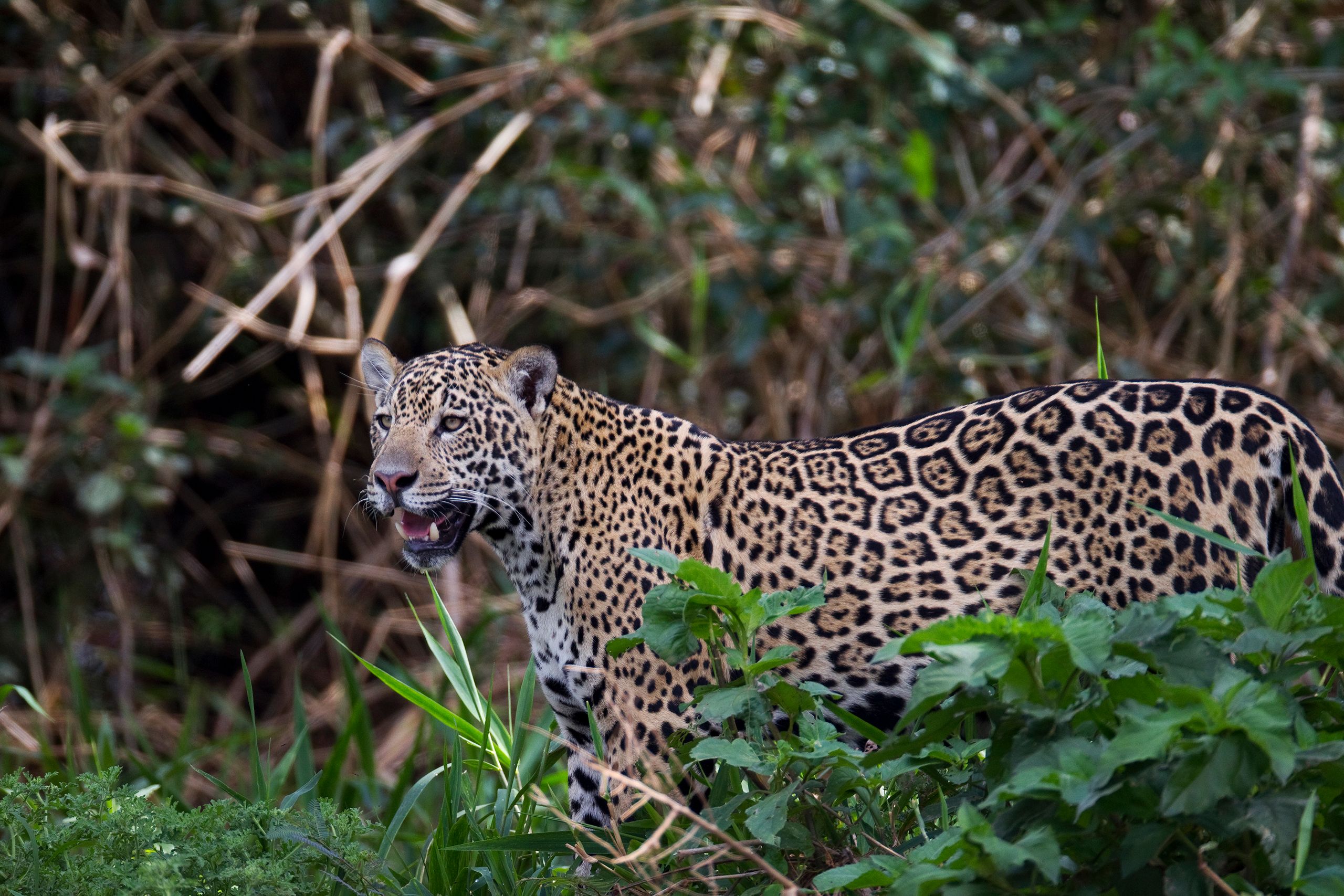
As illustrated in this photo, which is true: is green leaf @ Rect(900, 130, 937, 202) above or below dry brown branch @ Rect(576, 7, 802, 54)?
below

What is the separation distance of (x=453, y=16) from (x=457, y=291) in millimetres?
1982

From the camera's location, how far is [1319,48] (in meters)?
9.09

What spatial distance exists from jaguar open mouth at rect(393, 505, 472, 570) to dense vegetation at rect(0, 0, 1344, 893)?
2714mm

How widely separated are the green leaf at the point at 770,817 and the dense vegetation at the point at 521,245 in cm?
437

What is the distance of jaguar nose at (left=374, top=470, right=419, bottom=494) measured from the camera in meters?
5.01

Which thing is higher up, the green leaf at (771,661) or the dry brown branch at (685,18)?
the dry brown branch at (685,18)

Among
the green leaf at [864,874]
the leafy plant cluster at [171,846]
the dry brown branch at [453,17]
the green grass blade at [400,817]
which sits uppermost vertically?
the dry brown branch at [453,17]

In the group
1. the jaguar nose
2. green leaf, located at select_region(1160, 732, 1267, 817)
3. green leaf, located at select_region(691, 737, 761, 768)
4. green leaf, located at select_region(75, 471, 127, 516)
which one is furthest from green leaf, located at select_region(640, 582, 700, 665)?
green leaf, located at select_region(75, 471, 127, 516)

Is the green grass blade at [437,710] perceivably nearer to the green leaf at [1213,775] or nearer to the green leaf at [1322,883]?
the green leaf at [1213,775]

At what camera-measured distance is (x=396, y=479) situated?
502 cm

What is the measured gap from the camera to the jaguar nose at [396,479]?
5.01 meters

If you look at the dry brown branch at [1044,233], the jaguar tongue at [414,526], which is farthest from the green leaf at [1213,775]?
the dry brown branch at [1044,233]

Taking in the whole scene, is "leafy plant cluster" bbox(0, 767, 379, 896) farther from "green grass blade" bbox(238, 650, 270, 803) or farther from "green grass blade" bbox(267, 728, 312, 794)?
"green grass blade" bbox(267, 728, 312, 794)

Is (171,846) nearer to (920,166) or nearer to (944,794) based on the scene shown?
(944,794)
